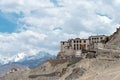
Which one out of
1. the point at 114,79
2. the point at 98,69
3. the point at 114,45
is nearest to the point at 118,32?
the point at 114,45

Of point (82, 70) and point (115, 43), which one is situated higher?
point (115, 43)

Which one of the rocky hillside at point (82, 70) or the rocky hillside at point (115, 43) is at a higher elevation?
the rocky hillside at point (115, 43)

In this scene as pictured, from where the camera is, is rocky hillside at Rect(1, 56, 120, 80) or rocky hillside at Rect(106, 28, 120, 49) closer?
rocky hillside at Rect(1, 56, 120, 80)

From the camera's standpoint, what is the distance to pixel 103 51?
15625cm

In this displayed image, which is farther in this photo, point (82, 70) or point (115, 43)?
point (115, 43)

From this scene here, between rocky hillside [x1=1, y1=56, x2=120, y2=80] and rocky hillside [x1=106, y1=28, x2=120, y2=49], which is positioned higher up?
rocky hillside [x1=106, y1=28, x2=120, y2=49]

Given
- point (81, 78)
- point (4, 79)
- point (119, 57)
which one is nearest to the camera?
point (81, 78)

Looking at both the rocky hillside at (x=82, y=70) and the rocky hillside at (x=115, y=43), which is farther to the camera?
the rocky hillside at (x=115, y=43)

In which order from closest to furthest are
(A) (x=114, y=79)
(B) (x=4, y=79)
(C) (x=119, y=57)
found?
(A) (x=114, y=79) → (C) (x=119, y=57) → (B) (x=4, y=79)

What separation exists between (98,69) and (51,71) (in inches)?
1160

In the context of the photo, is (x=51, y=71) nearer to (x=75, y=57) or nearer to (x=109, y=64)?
(x=75, y=57)

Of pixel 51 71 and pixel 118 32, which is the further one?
pixel 118 32

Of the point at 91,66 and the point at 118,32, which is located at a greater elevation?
the point at 118,32

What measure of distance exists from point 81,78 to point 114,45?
2912 cm
